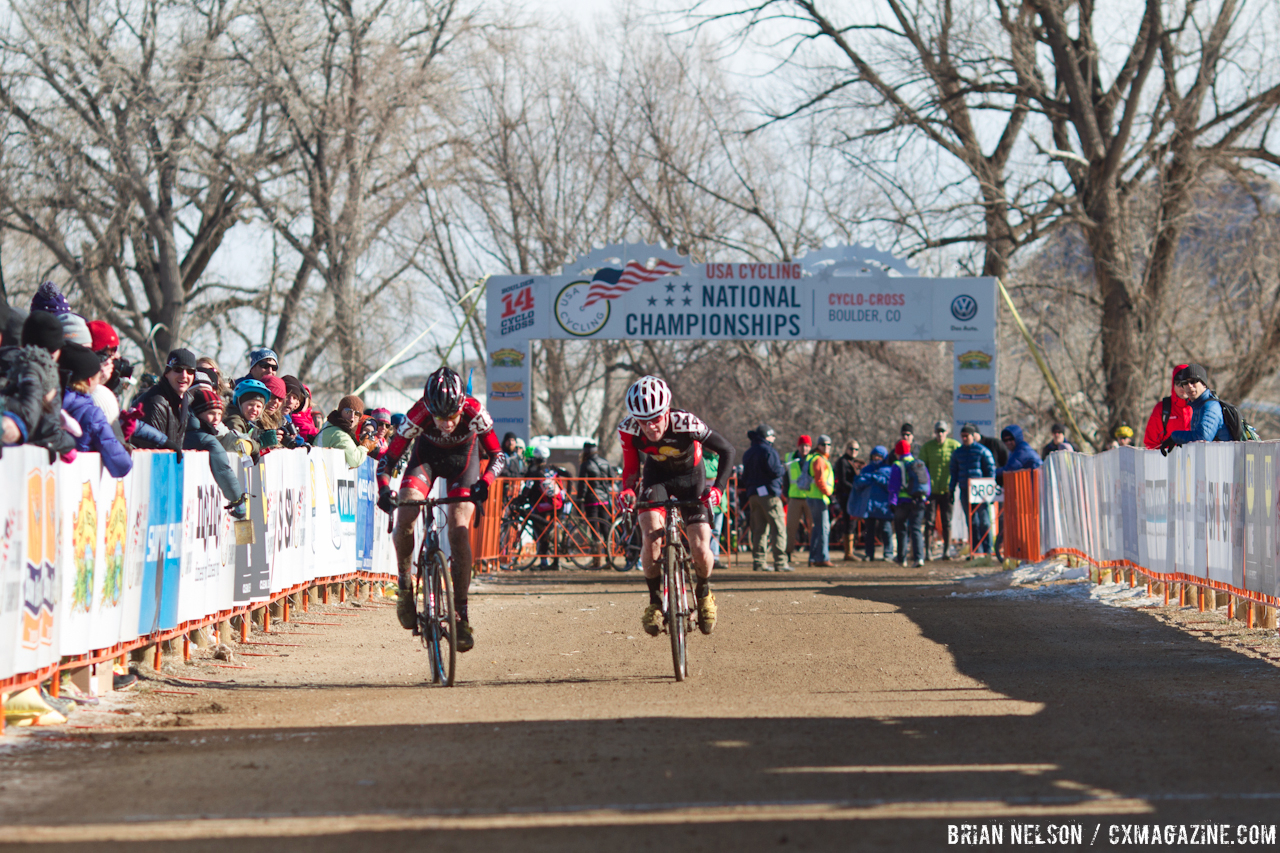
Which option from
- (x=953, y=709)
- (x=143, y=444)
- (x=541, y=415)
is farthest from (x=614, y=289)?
(x=541, y=415)

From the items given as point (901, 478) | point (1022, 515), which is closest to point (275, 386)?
point (1022, 515)

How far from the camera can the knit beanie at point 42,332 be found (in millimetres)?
7090

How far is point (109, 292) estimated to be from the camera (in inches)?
1308

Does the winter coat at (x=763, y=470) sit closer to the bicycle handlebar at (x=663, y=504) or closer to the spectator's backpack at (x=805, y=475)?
the spectator's backpack at (x=805, y=475)

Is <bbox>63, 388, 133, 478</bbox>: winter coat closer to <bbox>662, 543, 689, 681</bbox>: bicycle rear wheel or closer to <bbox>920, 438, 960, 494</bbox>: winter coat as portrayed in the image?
<bbox>662, 543, 689, 681</bbox>: bicycle rear wheel

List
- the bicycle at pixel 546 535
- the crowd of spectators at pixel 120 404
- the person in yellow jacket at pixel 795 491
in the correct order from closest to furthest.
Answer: the crowd of spectators at pixel 120 404, the person in yellow jacket at pixel 795 491, the bicycle at pixel 546 535

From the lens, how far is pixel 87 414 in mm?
7672

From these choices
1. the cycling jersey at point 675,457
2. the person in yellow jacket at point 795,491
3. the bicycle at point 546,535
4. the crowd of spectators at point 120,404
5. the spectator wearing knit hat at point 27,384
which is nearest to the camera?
the spectator wearing knit hat at point 27,384

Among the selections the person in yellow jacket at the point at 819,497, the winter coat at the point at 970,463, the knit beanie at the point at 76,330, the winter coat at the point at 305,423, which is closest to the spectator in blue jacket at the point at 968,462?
the winter coat at the point at 970,463

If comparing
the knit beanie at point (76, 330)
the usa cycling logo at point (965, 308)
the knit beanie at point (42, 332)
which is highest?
the usa cycling logo at point (965, 308)

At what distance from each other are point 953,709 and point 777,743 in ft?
4.79

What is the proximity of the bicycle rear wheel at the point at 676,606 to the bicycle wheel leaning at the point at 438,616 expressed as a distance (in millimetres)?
1329

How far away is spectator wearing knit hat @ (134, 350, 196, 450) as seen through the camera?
944 cm

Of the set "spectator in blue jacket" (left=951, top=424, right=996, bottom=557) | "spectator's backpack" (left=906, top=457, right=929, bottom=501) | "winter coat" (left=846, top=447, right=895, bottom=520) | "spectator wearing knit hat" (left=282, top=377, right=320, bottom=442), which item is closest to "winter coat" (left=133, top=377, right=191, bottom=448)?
"spectator wearing knit hat" (left=282, top=377, right=320, bottom=442)
